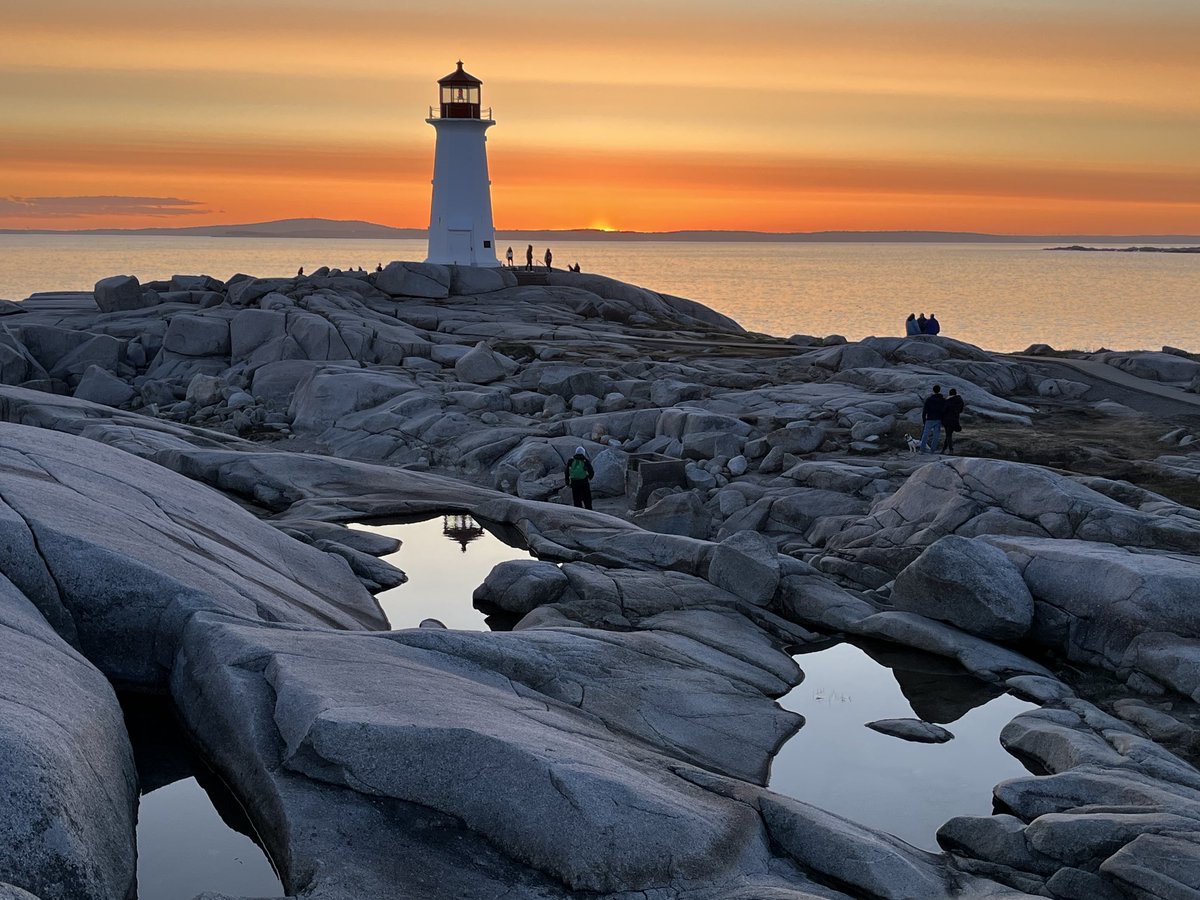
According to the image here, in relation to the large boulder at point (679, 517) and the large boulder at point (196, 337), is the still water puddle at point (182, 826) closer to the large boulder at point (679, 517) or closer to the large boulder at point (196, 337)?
the large boulder at point (679, 517)

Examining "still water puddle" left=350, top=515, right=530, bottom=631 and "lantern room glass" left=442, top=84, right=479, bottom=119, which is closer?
"still water puddle" left=350, top=515, right=530, bottom=631

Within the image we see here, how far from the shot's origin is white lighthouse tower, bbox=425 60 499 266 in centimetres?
6750

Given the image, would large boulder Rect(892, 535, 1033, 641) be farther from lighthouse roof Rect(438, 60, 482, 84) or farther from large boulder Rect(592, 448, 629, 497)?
lighthouse roof Rect(438, 60, 482, 84)

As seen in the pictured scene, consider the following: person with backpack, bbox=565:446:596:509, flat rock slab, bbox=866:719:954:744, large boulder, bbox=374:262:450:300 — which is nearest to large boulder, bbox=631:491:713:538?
person with backpack, bbox=565:446:596:509

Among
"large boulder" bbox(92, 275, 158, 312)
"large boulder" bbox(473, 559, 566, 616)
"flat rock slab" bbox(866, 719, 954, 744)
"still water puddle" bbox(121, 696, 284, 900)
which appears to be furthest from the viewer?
"large boulder" bbox(92, 275, 158, 312)

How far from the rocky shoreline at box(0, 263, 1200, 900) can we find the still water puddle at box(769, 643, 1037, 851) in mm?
386

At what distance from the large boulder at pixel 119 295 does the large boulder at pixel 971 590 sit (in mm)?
45667

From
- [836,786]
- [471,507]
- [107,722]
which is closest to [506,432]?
[471,507]

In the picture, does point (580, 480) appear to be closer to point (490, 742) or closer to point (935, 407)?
point (935, 407)

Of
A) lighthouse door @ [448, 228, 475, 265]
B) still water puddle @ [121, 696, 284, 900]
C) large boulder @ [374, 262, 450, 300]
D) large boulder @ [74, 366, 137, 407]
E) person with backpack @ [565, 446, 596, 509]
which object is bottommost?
large boulder @ [74, 366, 137, 407]

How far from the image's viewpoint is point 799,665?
19.2 m

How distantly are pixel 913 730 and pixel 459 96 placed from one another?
58177 mm

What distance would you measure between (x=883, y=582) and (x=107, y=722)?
50.9 ft

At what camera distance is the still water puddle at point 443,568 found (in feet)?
67.9
